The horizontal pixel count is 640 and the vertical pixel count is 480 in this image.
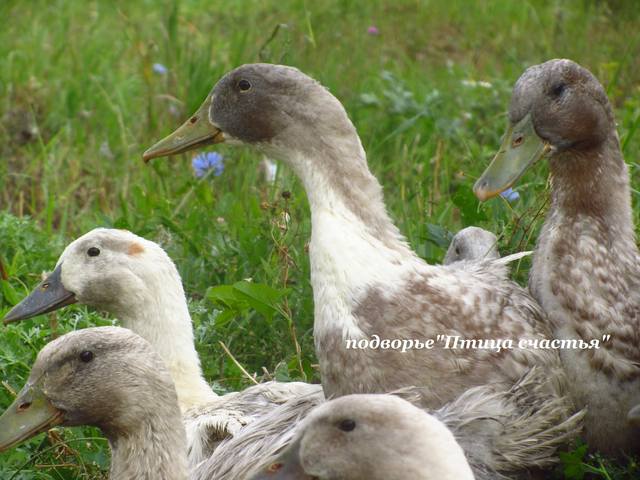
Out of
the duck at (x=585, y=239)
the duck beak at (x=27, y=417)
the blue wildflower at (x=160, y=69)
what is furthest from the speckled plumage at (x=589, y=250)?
the blue wildflower at (x=160, y=69)

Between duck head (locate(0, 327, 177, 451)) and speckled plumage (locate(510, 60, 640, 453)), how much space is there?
113cm

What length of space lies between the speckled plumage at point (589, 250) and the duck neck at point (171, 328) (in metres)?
1.10

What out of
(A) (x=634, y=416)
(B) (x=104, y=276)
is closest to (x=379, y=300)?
(A) (x=634, y=416)

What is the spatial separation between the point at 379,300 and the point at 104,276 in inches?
43.4

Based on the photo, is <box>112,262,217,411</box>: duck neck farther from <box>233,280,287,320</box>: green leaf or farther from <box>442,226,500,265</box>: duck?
<box>442,226,500,265</box>: duck

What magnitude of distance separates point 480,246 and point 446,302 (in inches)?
27.8

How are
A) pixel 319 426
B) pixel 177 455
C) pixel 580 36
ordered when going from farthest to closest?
1. pixel 580 36
2. pixel 177 455
3. pixel 319 426

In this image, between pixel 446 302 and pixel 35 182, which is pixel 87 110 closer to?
pixel 35 182

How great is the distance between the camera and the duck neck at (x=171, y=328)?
419cm

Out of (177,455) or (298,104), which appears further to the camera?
(298,104)

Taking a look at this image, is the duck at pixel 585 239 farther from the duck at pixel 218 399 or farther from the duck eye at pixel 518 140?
the duck at pixel 218 399

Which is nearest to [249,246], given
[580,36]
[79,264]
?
[79,264]

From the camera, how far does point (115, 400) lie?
3.54 metres

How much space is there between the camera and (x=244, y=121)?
3.92 meters
